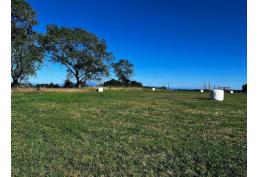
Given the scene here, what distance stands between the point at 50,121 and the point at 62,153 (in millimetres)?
4250

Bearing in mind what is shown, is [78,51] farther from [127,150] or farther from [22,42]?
[127,150]

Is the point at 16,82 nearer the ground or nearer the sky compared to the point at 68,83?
nearer the ground

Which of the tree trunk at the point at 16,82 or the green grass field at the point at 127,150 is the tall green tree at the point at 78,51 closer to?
the tree trunk at the point at 16,82

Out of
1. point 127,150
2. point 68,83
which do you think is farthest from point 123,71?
point 127,150

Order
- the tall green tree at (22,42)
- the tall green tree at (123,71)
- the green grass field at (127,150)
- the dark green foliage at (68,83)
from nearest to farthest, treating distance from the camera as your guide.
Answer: the green grass field at (127,150) < the tall green tree at (22,42) < the dark green foliage at (68,83) < the tall green tree at (123,71)

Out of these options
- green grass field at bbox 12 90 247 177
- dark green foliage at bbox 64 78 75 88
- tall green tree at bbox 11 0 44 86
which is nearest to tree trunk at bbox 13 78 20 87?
tall green tree at bbox 11 0 44 86

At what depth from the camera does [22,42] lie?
113 feet

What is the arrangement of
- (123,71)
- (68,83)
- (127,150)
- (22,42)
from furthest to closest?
(123,71)
(68,83)
(22,42)
(127,150)

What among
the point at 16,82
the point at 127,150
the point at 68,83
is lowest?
the point at 127,150

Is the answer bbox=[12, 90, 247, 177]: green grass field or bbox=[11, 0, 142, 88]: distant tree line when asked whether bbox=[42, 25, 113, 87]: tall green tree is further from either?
bbox=[12, 90, 247, 177]: green grass field

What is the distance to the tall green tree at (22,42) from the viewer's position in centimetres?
3406

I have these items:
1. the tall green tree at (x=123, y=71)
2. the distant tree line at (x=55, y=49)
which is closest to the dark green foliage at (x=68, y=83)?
the distant tree line at (x=55, y=49)

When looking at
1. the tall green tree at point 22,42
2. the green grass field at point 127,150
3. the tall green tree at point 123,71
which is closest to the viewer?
the green grass field at point 127,150
